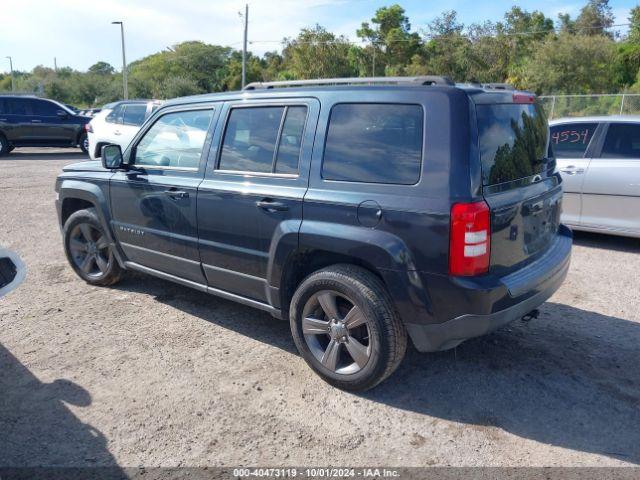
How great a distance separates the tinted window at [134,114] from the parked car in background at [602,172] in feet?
30.5

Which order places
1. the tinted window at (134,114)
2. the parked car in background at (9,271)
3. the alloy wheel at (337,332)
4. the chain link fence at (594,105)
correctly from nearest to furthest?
the parked car in background at (9,271)
the alloy wheel at (337,332)
the tinted window at (134,114)
the chain link fence at (594,105)

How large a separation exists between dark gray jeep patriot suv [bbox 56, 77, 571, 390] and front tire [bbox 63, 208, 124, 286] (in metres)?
0.95

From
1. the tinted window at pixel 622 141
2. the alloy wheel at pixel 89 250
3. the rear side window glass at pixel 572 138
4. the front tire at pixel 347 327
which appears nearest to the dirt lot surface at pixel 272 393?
the front tire at pixel 347 327

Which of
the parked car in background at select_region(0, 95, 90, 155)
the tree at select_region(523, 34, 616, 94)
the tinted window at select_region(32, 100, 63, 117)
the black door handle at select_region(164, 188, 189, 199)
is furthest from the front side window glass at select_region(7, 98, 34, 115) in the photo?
the tree at select_region(523, 34, 616, 94)

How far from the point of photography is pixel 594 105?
21.5 metres

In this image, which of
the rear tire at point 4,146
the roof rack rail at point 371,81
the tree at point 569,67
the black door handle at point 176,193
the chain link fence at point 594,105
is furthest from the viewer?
the tree at point 569,67

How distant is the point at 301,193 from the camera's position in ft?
11.7

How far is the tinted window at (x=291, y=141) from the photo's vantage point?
12.2 feet

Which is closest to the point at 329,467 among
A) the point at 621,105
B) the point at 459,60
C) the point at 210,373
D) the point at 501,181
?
the point at 210,373

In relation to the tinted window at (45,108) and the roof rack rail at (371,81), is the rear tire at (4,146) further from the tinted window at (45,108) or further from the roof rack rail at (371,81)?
the roof rack rail at (371,81)

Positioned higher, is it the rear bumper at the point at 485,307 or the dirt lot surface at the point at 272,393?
the rear bumper at the point at 485,307

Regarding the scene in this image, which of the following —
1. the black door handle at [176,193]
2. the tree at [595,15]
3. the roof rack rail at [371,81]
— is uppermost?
the tree at [595,15]

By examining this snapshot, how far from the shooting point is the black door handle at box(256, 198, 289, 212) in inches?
143

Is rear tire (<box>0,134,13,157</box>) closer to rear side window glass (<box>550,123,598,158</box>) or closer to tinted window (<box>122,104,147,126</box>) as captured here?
tinted window (<box>122,104,147,126</box>)
